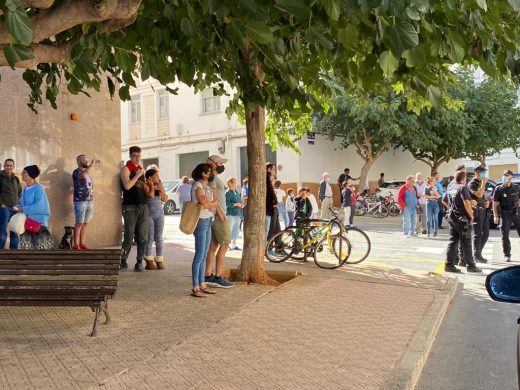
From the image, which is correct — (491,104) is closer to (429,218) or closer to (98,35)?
(429,218)

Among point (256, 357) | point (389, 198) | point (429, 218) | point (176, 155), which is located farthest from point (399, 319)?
point (176, 155)

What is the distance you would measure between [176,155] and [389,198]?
13.6 meters

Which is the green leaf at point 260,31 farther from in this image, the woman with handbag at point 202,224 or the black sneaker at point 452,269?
the black sneaker at point 452,269

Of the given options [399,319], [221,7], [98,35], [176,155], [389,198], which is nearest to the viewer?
[221,7]

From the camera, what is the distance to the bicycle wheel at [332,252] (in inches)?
408

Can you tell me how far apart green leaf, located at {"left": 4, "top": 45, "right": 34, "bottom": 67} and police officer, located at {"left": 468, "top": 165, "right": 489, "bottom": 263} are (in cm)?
916

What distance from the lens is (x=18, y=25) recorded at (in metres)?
3.12

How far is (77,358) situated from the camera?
15.4 ft

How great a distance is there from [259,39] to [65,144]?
926 cm

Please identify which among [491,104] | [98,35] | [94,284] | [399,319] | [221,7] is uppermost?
[491,104]

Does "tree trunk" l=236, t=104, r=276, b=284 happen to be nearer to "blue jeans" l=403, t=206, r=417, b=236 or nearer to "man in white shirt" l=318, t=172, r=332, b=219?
"man in white shirt" l=318, t=172, r=332, b=219

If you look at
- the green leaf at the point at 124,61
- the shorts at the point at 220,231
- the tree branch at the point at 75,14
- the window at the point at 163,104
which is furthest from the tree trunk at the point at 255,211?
the window at the point at 163,104

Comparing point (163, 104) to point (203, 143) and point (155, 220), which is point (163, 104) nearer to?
point (203, 143)

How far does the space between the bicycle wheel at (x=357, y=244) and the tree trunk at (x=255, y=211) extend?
2.57 metres
